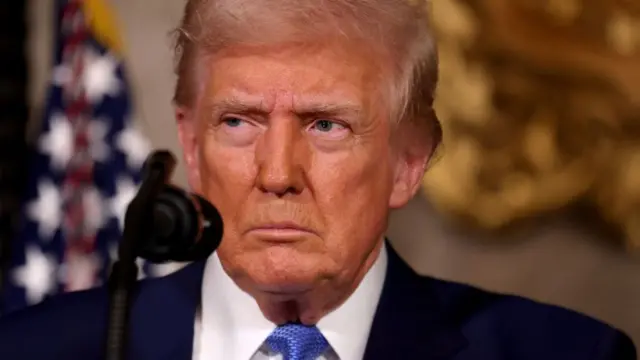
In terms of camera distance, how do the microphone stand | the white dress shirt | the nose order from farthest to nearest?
the white dress shirt, the nose, the microphone stand

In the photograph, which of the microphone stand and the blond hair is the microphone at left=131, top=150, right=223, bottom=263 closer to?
the microphone stand

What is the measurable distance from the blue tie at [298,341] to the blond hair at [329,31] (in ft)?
1.01

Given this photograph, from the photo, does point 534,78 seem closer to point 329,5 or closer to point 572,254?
point 572,254

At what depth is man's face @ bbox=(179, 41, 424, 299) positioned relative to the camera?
4.51 ft

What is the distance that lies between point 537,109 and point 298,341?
0.96 m

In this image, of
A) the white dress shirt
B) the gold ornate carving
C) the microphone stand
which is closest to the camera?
the microphone stand

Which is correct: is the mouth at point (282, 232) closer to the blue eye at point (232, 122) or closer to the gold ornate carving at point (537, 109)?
the blue eye at point (232, 122)

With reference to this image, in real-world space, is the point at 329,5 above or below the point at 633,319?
above

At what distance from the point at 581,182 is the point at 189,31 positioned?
1057mm

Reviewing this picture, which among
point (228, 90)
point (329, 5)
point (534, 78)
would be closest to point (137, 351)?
point (228, 90)

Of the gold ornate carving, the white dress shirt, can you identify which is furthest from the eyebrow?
the gold ornate carving

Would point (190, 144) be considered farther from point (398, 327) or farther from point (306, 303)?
point (398, 327)

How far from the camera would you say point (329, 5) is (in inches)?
55.0

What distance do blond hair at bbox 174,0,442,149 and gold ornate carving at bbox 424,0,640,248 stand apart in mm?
718
